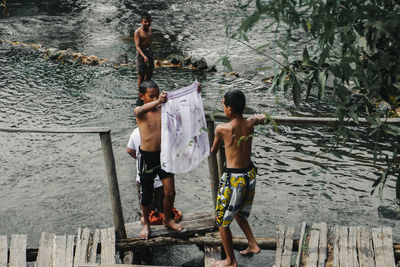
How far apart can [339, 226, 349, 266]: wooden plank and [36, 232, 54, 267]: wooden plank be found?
8.24ft

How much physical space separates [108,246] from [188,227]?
748 mm

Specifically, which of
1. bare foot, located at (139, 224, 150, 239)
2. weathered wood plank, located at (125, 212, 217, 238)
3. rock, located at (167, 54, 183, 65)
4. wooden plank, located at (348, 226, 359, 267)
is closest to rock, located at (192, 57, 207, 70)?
rock, located at (167, 54, 183, 65)

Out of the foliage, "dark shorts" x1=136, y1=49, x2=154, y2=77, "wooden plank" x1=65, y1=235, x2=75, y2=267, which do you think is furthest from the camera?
"dark shorts" x1=136, y1=49, x2=154, y2=77

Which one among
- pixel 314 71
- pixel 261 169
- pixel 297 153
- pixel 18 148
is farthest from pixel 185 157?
pixel 18 148

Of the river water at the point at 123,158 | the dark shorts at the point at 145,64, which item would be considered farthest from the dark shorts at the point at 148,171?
the dark shorts at the point at 145,64

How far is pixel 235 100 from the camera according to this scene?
3.83 m

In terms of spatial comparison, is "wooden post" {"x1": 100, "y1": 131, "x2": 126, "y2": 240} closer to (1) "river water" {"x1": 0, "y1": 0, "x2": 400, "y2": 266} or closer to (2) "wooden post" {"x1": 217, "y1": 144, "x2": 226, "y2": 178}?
(1) "river water" {"x1": 0, "y1": 0, "x2": 400, "y2": 266}

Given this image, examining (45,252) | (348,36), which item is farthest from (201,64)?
(348,36)

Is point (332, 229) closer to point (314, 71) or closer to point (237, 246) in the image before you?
point (237, 246)

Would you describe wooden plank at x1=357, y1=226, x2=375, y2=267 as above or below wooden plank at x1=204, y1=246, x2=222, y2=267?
above

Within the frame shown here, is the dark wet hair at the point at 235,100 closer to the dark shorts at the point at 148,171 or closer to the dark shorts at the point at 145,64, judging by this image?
the dark shorts at the point at 148,171

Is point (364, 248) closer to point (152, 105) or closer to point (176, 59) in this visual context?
point (152, 105)

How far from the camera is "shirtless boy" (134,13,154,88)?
9289 millimetres

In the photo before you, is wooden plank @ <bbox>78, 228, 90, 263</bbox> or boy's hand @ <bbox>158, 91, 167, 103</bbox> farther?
wooden plank @ <bbox>78, 228, 90, 263</bbox>
